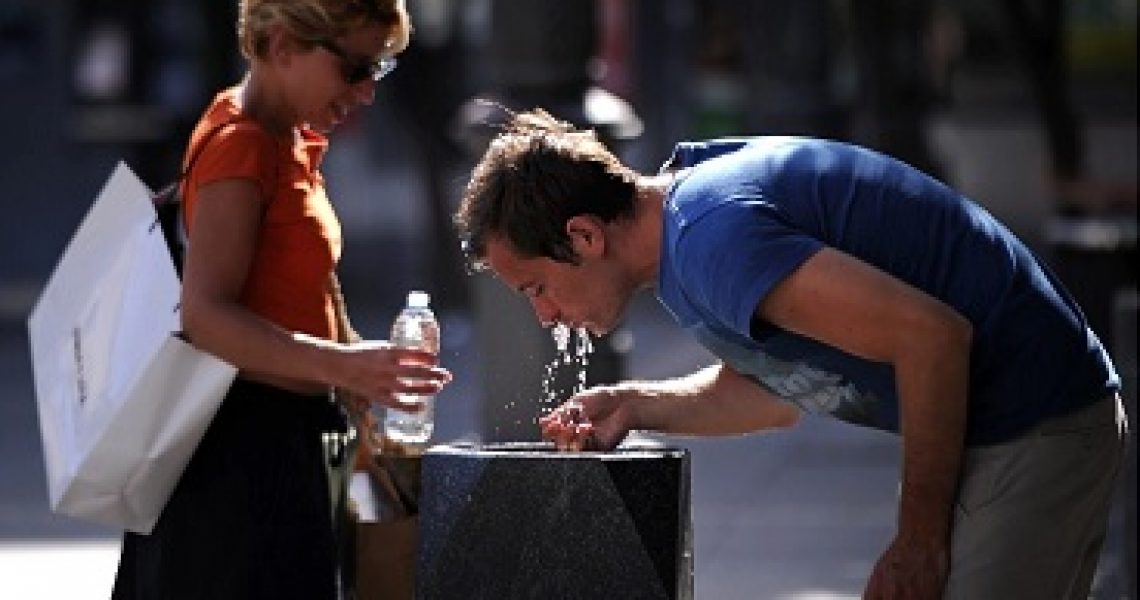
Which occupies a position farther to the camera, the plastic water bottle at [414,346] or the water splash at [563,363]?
the plastic water bottle at [414,346]

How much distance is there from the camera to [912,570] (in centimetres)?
423

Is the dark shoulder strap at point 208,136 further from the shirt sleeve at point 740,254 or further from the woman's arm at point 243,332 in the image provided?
the shirt sleeve at point 740,254

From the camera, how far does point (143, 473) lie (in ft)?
17.2

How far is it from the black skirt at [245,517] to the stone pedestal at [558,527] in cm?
85

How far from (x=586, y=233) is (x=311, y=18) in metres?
1.15

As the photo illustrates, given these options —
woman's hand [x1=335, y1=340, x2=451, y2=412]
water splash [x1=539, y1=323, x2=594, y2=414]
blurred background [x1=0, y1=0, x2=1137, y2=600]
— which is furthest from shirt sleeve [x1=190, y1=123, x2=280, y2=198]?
blurred background [x1=0, y1=0, x2=1137, y2=600]

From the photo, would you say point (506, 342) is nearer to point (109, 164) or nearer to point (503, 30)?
point (503, 30)

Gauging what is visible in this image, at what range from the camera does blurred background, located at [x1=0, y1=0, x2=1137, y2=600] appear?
8828 millimetres

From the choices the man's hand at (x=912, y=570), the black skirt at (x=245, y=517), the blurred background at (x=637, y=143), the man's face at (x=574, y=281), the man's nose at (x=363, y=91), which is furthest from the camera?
the blurred background at (x=637, y=143)

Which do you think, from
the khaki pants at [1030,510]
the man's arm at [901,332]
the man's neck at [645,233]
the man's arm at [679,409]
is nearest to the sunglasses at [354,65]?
the man's arm at [679,409]

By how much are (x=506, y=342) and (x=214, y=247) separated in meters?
3.07

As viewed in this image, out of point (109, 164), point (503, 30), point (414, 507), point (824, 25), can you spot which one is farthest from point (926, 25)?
point (414, 507)

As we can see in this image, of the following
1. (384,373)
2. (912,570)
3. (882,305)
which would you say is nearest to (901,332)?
(882,305)

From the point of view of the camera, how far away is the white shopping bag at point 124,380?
519 cm
